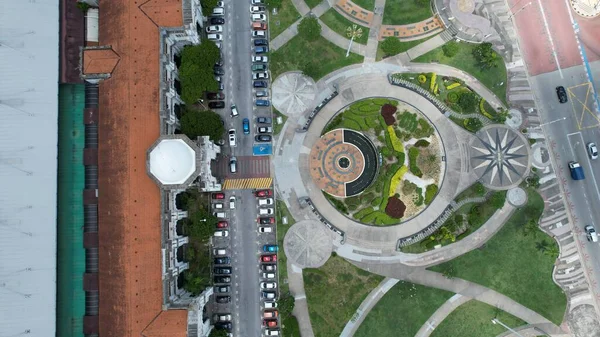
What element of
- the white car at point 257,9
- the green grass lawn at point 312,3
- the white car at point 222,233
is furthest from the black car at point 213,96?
the white car at point 222,233

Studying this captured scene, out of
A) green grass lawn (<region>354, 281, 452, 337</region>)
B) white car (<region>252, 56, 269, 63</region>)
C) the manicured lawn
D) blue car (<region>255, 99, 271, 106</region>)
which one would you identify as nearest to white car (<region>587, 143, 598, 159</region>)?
green grass lawn (<region>354, 281, 452, 337</region>)

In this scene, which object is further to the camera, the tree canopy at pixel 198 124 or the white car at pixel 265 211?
the white car at pixel 265 211

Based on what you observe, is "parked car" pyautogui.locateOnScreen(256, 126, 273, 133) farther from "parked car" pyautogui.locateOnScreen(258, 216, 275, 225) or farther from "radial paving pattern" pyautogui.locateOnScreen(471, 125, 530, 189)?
"radial paving pattern" pyautogui.locateOnScreen(471, 125, 530, 189)

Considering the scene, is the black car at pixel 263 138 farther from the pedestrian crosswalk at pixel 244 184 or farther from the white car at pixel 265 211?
the white car at pixel 265 211

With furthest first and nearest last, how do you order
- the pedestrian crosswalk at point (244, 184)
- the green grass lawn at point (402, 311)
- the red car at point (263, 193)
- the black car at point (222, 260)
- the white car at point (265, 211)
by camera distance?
the pedestrian crosswalk at point (244, 184)
the red car at point (263, 193)
the white car at point (265, 211)
the black car at point (222, 260)
the green grass lawn at point (402, 311)

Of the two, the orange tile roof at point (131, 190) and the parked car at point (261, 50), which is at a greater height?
the parked car at point (261, 50)

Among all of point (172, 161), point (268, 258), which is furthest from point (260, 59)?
point (268, 258)

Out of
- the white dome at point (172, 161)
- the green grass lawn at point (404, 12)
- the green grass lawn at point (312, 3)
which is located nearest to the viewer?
the white dome at point (172, 161)
